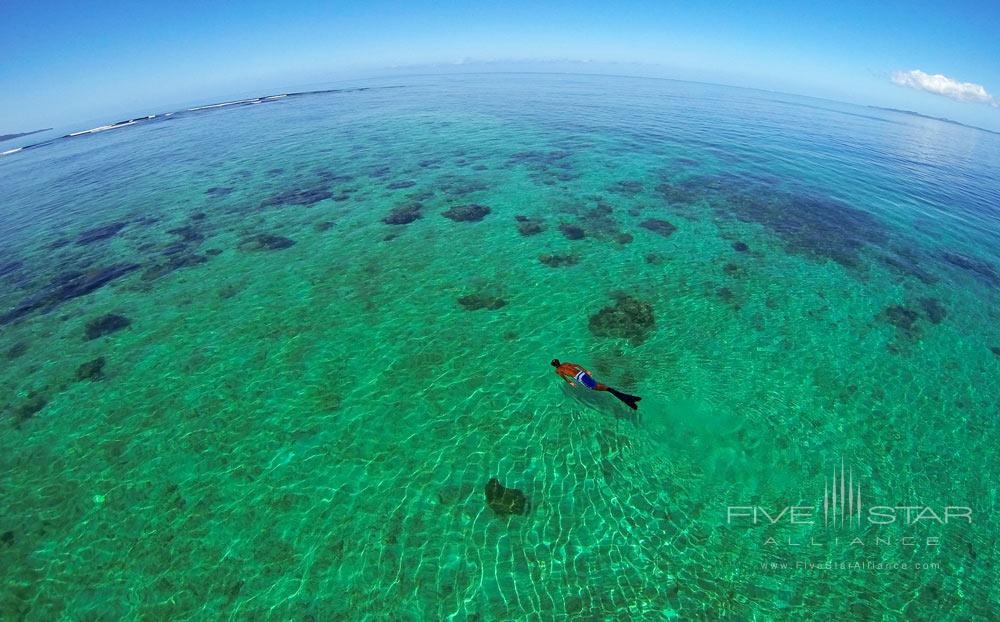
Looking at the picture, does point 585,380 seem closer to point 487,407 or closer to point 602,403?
point 602,403

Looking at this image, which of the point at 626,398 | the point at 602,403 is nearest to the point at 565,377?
the point at 602,403

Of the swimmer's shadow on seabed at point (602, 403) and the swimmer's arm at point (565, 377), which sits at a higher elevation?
the swimmer's arm at point (565, 377)

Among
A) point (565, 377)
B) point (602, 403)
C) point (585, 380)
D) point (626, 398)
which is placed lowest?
point (602, 403)

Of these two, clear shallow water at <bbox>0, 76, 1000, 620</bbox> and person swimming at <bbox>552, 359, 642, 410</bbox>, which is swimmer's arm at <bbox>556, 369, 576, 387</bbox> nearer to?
person swimming at <bbox>552, 359, 642, 410</bbox>

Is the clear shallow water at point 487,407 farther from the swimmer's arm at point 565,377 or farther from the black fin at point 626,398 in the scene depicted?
the swimmer's arm at point 565,377

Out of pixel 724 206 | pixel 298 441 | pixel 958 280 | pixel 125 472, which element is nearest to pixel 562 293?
pixel 298 441

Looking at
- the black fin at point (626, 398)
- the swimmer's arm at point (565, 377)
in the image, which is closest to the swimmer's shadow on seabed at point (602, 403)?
the swimmer's arm at point (565, 377)
